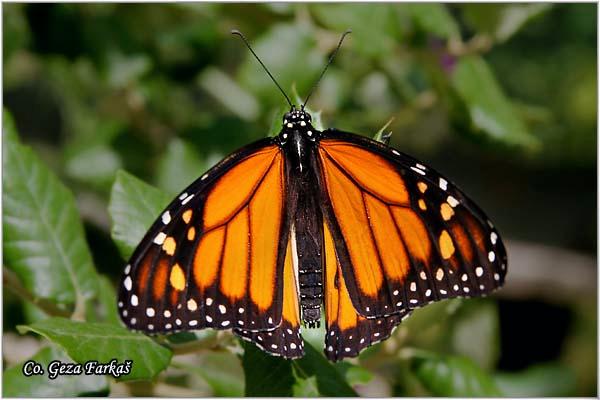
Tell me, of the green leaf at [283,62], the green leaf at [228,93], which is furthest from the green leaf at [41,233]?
the green leaf at [228,93]

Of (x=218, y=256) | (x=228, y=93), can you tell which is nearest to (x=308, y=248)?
(x=218, y=256)

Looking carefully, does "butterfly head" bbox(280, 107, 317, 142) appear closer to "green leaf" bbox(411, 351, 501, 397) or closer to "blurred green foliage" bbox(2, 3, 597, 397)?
"blurred green foliage" bbox(2, 3, 597, 397)

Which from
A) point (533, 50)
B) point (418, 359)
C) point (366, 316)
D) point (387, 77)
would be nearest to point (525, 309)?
point (533, 50)

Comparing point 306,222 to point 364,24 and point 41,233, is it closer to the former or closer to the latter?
point 41,233

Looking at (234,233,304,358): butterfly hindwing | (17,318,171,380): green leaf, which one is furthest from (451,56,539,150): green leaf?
(17,318,171,380): green leaf

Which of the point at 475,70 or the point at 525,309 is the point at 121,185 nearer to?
the point at 475,70
